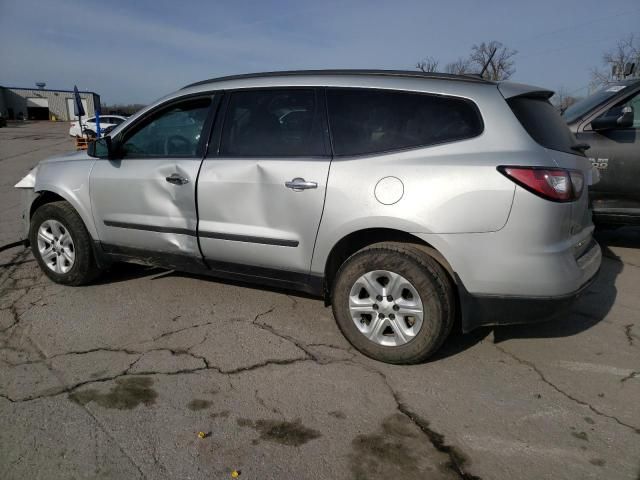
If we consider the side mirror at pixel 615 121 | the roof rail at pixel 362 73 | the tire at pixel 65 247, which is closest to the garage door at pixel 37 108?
the tire at pixel 65 247

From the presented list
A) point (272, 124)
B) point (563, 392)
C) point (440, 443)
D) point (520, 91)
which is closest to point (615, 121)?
point (520, 91)

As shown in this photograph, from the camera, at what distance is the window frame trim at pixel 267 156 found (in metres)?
3.19

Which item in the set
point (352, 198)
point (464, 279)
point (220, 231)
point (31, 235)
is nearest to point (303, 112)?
point (352, 198)

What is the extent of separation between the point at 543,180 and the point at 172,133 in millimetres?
2725

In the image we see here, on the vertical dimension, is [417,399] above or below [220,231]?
below

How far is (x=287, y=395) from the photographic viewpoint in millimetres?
2742

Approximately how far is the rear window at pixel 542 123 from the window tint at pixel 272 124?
1225mm

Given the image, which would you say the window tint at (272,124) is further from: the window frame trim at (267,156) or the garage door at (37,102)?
the garage door at (37,102)

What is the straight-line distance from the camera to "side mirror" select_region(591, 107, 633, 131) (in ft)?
15.4

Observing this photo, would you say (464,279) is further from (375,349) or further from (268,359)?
(268,359)

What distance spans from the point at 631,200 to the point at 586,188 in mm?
2424

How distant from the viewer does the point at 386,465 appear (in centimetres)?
221

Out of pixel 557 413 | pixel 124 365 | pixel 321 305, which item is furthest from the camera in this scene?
pixel 321 305

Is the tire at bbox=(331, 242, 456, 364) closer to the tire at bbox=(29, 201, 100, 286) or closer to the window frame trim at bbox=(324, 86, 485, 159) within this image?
the window frame trim at bbox=(324, 86, 485, 159)
